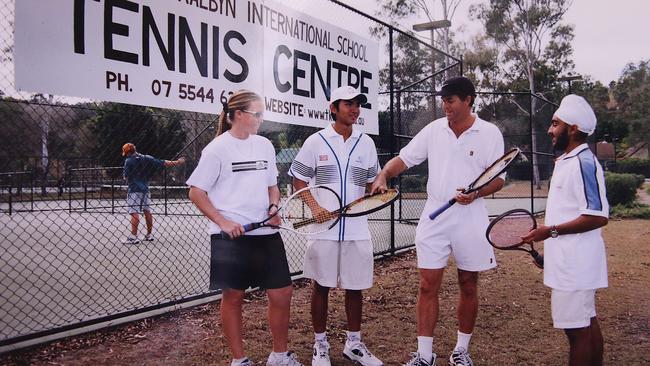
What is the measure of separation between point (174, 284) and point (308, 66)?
10.1 ft

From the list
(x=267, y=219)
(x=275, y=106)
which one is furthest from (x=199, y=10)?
(x=267, y=219)

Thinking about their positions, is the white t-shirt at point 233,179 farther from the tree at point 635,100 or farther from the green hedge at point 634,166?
the tree at point 635,100

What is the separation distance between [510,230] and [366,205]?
3.25 feet

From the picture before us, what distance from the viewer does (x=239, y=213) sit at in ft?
10.4

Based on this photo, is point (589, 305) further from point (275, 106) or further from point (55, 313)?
point (55, 313)

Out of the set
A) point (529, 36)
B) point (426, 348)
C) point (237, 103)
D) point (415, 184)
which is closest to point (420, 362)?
point (426, 348)

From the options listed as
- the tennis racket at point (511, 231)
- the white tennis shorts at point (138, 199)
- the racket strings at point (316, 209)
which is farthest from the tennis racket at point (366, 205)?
the white tennis shorts at point (138, 199)

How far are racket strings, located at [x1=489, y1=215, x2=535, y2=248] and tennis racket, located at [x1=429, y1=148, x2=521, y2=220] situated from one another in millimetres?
276

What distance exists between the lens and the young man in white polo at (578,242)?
113 inches

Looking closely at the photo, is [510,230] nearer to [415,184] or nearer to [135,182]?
[135,182]

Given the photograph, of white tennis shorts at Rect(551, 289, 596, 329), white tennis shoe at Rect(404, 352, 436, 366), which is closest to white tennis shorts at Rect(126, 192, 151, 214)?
white tennis shoe at Rect(404, 352, 436, 366)

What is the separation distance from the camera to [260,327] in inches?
180

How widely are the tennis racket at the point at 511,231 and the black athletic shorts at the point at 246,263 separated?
1.39 meters

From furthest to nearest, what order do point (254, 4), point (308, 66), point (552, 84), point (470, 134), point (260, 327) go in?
1. point (552, 84)
2. point (308, 66)
3. point (254, 4)
4. point (260, 327)
5. point (470, 134)
